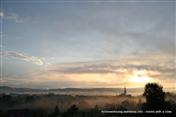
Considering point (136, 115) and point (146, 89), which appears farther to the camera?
point (146, 89)

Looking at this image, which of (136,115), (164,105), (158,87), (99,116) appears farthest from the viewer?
(99,116)

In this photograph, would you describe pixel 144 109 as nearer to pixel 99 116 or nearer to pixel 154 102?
pixel 154 102

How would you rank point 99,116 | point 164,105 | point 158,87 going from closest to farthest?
point 164,105 < point 158,87 < point 99,116

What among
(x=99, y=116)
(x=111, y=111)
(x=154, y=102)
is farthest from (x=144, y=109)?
(x=99, y=116)

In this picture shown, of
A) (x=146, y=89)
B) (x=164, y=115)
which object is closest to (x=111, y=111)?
(x=146, y=89)

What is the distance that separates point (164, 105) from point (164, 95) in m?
7.54

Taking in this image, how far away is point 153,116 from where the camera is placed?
133875 millimetres

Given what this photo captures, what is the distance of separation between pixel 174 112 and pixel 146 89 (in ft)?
63.8

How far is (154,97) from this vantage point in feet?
490

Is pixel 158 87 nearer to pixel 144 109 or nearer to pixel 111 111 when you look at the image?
pixel 144 109

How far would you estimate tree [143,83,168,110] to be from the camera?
141875 mm

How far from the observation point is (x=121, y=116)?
136875mm

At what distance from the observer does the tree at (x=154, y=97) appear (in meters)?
142

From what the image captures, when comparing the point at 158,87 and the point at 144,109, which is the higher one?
the point at 158,87
